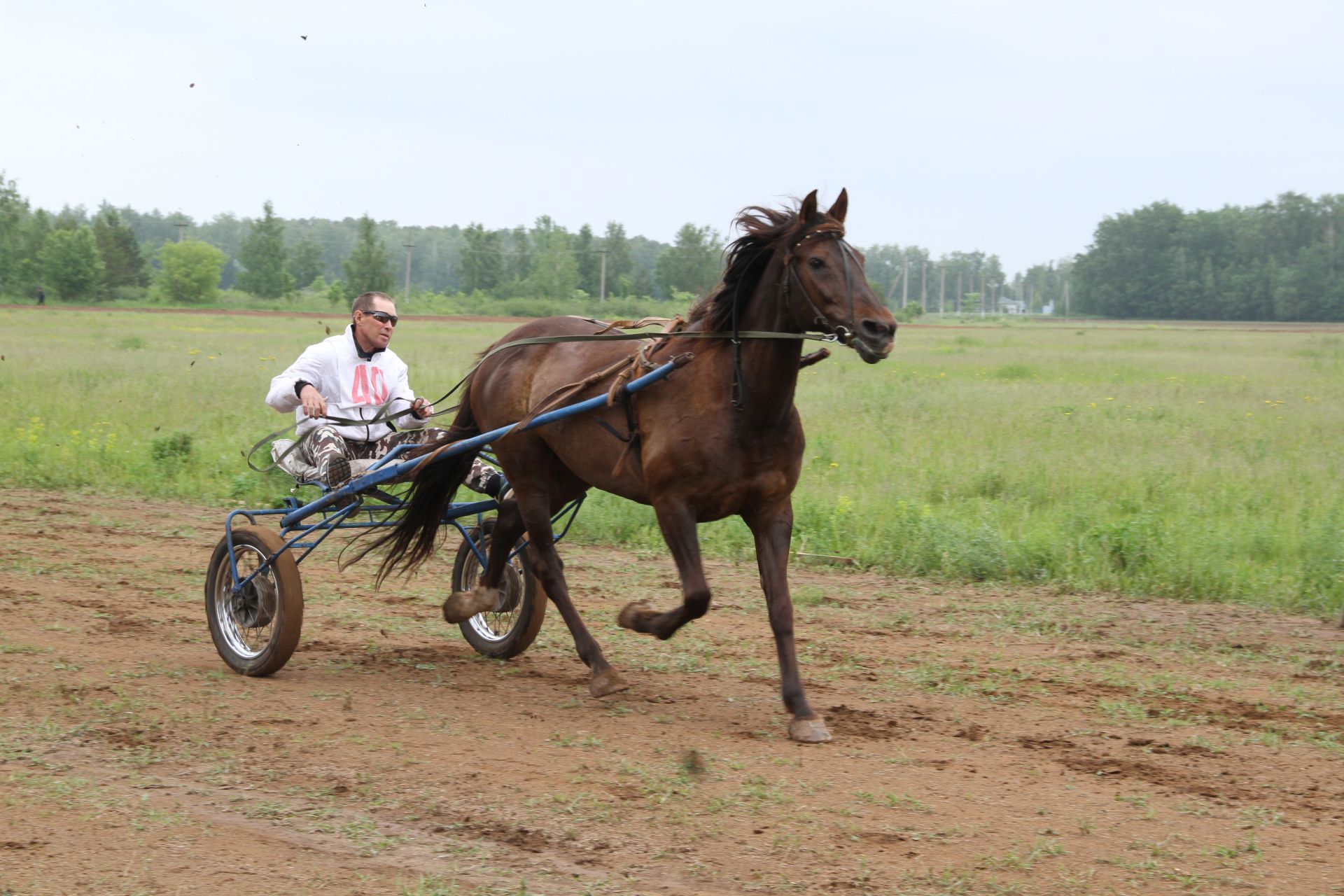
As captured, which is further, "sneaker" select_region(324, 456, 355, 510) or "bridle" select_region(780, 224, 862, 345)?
"sneaker" select_region(324, 456, 355, 510)

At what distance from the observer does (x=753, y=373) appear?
16.6 ft

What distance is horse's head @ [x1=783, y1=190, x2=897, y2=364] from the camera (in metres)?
4.57

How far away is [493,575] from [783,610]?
72.7 inches

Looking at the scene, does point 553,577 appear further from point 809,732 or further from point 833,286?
point 833,286

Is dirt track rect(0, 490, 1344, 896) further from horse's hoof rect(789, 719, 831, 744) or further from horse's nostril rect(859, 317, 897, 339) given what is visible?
horse's nostril rect(859, 317, 897, 339)

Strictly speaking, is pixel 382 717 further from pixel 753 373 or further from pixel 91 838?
pixel 753 373

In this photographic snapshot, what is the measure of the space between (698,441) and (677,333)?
0.49m

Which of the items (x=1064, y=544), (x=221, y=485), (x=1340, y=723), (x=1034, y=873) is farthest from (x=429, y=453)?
(x=221, y=485)

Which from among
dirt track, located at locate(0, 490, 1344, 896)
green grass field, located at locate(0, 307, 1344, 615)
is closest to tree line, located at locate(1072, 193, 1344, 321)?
green grass field, located at locate(0, 307, 1344, 615)

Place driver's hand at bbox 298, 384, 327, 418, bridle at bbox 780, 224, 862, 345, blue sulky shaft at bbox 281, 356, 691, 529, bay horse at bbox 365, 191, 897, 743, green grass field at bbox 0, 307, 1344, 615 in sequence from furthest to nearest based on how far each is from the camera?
green grass field at bbox 0, 307, 1344, 615 < driver's hand at bbox 298, 384, 327, 418 < blue sulky shaft at bbox 281, 356, 691, 529 < bay horse at bbox 365, 191, 897, 743 < bridle at bbox 780, 224, 862, 345

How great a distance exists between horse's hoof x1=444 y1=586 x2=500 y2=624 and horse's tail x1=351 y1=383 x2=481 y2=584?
442 mm

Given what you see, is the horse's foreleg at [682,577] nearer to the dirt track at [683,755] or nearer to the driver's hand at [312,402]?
the dirt track at [683,755]

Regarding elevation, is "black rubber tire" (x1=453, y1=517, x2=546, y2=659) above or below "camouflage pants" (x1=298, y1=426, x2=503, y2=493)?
below

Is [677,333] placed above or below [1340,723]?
above
